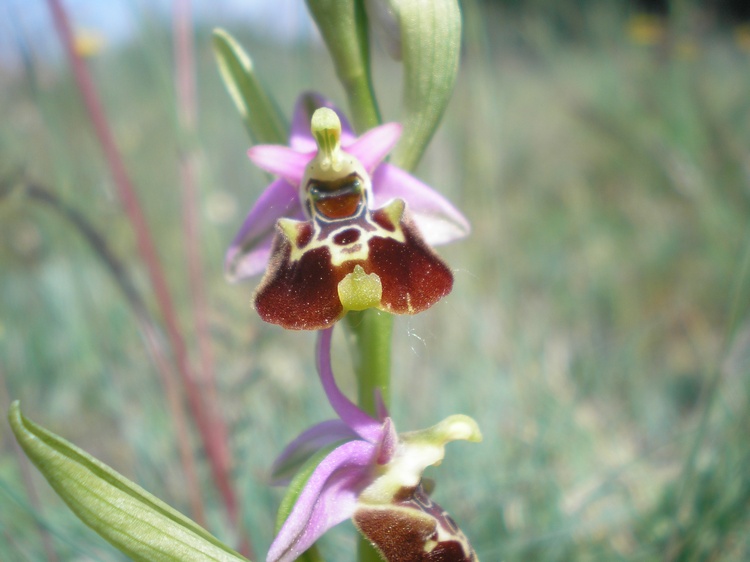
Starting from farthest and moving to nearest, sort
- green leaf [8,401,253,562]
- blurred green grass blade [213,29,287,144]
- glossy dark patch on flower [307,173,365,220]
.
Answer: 1. blurred green grass blade [213,29,287,144]
2. glossy dark patch on flower [307,173,365,220]
3. green leaf [8,401,253,562]

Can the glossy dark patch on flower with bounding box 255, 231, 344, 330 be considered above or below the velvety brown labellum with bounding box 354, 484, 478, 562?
above

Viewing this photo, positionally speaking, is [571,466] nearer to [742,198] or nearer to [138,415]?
[138,415]

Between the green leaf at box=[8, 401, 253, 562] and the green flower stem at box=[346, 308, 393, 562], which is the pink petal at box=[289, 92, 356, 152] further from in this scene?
the green leaf at box=[8, 401, 253, 562]

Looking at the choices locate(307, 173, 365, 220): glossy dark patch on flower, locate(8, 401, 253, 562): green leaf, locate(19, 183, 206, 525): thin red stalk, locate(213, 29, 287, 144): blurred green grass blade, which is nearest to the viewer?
locate(8, 401, 253, 562): green leaf

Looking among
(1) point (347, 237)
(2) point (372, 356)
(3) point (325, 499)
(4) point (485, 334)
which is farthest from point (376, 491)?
(4) point (485, 334)

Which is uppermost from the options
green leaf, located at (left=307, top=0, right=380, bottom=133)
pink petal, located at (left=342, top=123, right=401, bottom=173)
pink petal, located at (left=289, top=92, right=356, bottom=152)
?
green leaf, located at (left=307, top=0, right=380, bottom=133)

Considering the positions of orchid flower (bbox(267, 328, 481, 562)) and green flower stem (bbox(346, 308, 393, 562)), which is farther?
green flower stem (bbox(346, 308, 393, 562))

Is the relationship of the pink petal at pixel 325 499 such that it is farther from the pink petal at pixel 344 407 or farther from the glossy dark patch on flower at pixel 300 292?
the glossy dark patch on flower at pixel 300 292

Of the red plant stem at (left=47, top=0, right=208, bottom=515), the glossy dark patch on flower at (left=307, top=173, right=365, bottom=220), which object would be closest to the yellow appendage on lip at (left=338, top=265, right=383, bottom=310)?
the glossy dark patch on flower at (left=307, top=173, right=365, bottom=220)
